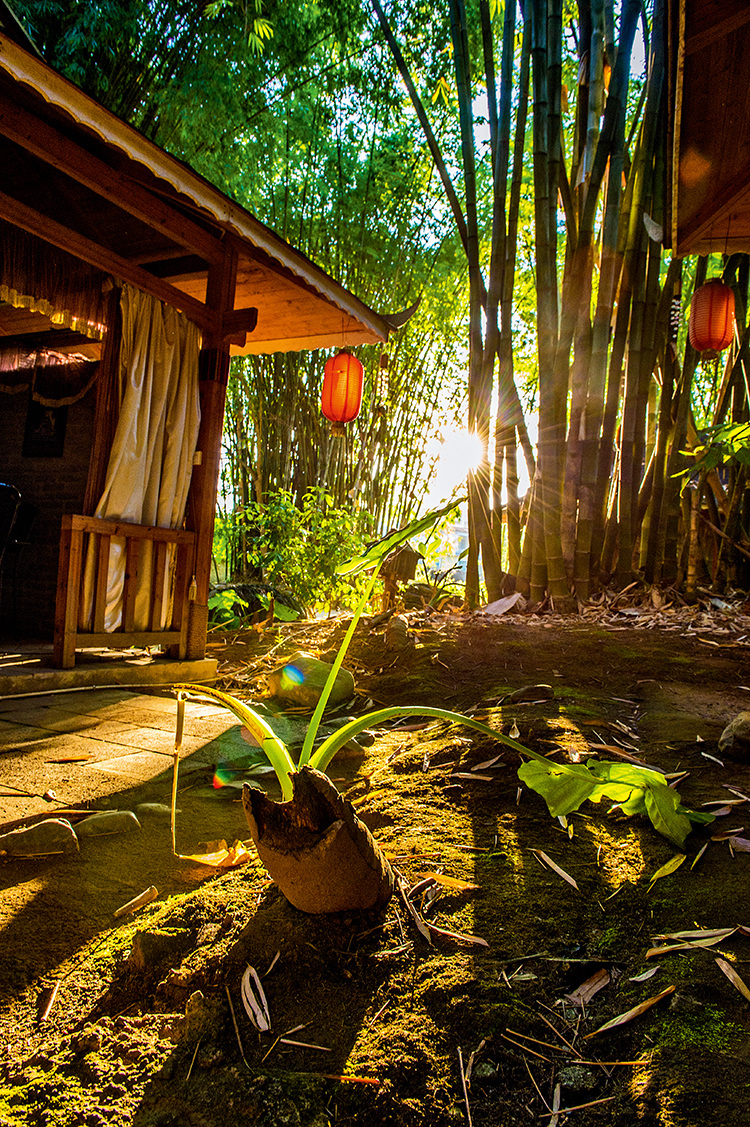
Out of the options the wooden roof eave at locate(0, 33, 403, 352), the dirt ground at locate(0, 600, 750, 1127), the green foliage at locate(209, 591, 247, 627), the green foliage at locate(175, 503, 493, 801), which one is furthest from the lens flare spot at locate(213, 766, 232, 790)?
the green foliage at locate(209, 591, 247, 627)

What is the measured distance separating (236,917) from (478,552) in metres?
4.13

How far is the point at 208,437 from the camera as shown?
4.40 metres

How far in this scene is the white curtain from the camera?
155 inches

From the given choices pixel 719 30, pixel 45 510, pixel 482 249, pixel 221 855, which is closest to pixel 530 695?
pixel 221 855

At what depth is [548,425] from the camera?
4.69 m

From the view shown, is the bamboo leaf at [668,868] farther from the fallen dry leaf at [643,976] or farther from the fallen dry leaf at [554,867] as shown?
the fallen dry leaf at [643,976]

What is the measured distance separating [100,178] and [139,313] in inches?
30.0

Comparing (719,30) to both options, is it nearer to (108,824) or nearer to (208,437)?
(208,437)

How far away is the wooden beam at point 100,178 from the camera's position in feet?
9.93

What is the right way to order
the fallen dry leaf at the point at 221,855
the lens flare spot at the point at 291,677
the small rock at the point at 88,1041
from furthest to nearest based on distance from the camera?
the lens flare spot at the point at 291,677 → the fallen dry leaf at the point at 221,855 → the small rock at the point at 88,1041

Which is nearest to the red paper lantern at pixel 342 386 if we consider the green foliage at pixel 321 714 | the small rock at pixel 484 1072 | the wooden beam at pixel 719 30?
the wooden beam at pixel 719 30

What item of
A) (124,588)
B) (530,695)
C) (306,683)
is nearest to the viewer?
(530,695)

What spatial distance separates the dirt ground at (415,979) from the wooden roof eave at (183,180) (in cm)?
276

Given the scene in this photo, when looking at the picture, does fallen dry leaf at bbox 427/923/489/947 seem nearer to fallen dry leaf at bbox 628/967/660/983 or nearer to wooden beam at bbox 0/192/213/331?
fallen dry leaf at bbox 628/967/660/983
